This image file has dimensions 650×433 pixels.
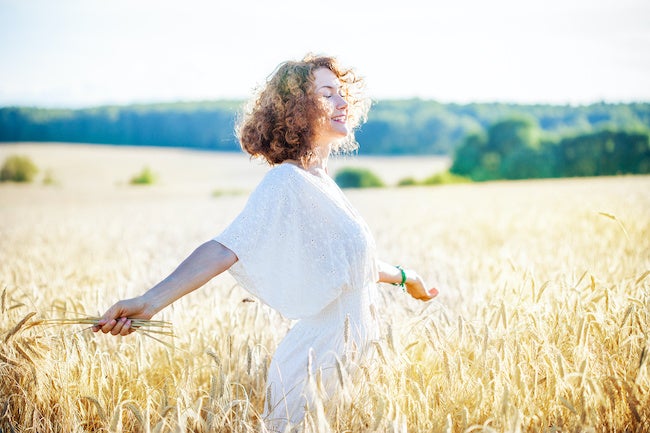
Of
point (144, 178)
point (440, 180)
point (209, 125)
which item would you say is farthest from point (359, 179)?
point (209, 125)

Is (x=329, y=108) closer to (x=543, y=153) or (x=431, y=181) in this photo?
(x=431, y=181)

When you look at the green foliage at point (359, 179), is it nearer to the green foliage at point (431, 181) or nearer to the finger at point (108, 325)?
the green foliage at point (431, 181)

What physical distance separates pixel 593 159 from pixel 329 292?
45.9 meters

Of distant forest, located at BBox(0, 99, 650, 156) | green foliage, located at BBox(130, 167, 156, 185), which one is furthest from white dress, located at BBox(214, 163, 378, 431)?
distant forest, located at BBox(0, 99, 650, 156)

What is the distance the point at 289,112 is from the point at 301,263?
0.56 metres

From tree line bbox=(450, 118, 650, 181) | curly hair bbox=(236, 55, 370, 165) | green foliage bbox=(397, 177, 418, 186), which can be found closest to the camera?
curly hair bbox=(236, 55, 370, 165)

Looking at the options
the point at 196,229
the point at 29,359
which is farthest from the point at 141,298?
the point at 196,229

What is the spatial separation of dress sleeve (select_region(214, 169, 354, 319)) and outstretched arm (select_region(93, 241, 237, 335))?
0.15 metres

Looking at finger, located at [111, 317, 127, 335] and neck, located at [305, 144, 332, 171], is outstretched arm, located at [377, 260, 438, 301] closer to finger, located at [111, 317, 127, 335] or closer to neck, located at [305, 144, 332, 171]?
neck, located at [305, 144, 332, 171]

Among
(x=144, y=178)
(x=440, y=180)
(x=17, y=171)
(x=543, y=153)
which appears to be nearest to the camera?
(x=440, y=180)

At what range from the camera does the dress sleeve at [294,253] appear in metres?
2.00

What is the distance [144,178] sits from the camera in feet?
129

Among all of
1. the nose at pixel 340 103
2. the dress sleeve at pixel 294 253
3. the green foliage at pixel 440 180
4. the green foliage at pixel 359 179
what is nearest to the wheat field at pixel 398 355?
the dress sleeve at pixel 294 253

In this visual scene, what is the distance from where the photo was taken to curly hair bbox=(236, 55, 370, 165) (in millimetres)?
2186
